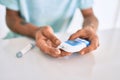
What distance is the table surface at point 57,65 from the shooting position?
0.55 metres

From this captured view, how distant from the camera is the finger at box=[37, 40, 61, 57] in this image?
0.61 metres

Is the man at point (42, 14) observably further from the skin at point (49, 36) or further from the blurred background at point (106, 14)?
the blurred background at point (106, 14)

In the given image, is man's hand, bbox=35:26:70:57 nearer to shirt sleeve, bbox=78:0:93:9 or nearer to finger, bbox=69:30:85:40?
finger, bbox=69:30:85:40

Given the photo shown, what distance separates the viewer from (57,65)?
59cm

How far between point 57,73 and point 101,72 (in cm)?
12

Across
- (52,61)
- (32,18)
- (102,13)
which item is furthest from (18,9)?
(102,13)

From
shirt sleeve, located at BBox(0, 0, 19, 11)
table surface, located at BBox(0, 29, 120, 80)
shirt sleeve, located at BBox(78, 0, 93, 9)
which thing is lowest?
table surface, located at BBox(0, 29, 120, 80)

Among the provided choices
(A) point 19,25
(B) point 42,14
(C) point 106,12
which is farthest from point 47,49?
(C) point 106,12

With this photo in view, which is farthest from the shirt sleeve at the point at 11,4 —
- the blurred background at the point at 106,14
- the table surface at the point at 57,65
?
the blurred background at the point at 106,14

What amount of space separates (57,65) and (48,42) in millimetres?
108

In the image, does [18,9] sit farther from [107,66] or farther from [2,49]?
[107,66]

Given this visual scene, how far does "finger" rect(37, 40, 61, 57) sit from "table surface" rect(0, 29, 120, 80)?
2 cm

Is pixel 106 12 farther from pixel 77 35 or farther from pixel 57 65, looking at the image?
pixel 57 65

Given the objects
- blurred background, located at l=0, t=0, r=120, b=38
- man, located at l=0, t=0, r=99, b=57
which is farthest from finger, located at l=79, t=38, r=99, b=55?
blurred background, located at l=0, t=0, r=120, b=38
